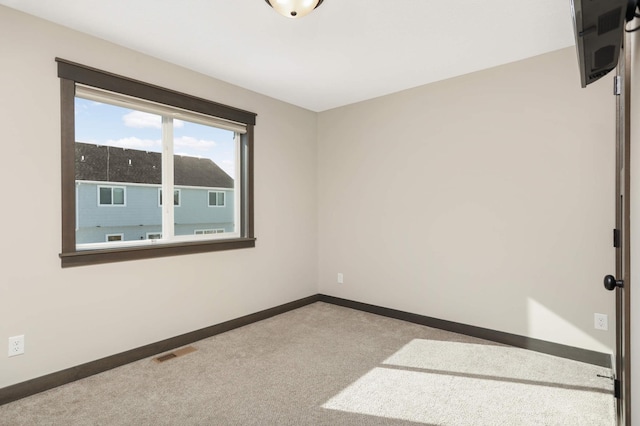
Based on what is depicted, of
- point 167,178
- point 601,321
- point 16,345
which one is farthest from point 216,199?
point 601,321

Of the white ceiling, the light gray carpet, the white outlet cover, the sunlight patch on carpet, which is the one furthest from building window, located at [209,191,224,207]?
the sunlight patch on carpet

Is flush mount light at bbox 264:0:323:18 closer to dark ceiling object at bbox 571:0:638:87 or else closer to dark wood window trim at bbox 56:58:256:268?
dark wood window trim at bbox 56:58:256:268

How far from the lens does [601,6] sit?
1019mm

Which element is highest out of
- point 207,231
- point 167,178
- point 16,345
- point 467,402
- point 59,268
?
point 167,178

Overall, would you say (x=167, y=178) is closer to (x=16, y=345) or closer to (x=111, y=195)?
(x=111, y=195)

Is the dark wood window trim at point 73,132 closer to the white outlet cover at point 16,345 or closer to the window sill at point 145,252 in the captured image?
the window sill at point 145,252

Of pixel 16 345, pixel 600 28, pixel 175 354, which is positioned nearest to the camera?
pixel 600 28

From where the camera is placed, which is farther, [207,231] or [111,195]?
[207,231]

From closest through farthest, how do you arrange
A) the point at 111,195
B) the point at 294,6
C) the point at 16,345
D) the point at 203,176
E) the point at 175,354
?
the point at 294,6
the point at 16,345
the point at 111,195
the point at 175,354
the point at 203,176

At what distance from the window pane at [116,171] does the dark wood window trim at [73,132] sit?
11 cm

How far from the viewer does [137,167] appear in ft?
9.78

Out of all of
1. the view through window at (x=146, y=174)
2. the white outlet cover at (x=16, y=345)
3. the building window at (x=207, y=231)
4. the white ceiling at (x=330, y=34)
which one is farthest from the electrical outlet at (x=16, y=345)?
the white ceiling at (x=330, y=34)

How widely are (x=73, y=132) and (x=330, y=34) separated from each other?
6.58 ft

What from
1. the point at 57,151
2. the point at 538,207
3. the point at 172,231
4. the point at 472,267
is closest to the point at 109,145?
the point at 57,151
